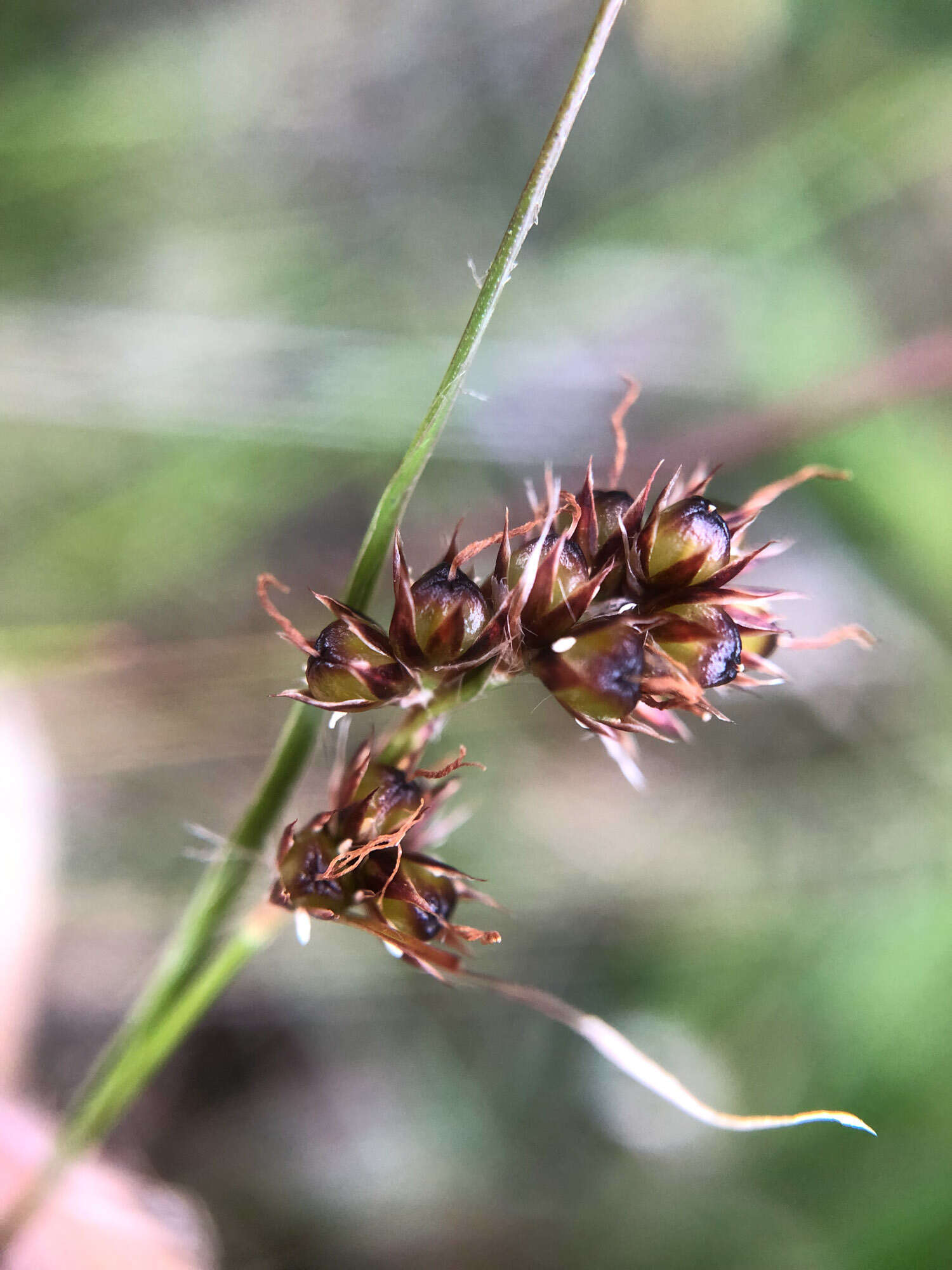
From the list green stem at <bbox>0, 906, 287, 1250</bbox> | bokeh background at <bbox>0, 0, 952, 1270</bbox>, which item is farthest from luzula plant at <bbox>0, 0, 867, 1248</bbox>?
bokeh background at <bbox>0, 0, 952, 1270</bbox>

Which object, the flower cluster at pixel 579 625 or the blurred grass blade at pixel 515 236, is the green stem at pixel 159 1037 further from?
the blurred grass blade at pixel 515 236

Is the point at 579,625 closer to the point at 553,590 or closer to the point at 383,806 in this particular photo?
the point at 553,590

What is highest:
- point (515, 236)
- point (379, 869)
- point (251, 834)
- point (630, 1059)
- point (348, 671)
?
point (515, 236)

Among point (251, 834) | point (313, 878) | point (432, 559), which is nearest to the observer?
point (313, 878)

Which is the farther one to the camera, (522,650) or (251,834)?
(251,834)

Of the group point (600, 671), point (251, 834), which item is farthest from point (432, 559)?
point (600, 671)

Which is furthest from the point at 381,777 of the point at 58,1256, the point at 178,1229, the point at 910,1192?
the point at 910,1192

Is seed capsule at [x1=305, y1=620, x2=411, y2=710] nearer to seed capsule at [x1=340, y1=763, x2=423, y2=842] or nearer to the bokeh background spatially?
seed capsule at [x1=340, y1=763, x2=423, y2=842]

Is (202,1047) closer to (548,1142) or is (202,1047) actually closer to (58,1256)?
(58,1256)
